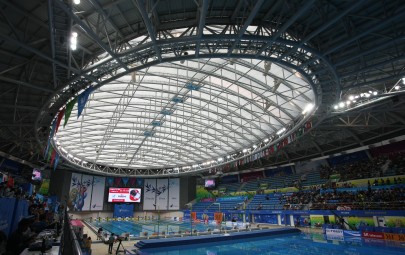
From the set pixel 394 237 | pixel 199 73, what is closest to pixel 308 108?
pixel 199 73

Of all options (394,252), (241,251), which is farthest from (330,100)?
(241,251)

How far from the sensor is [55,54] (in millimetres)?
14812

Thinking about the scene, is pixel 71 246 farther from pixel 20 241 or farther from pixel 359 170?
pixel 359 170

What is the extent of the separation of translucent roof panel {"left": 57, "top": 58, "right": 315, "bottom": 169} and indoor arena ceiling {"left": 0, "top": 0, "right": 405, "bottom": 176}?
151 mm

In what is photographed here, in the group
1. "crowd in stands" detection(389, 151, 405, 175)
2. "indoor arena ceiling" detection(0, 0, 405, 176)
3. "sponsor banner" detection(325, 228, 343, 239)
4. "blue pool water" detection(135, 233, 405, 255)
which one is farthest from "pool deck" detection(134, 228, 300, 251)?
"crowd in stands" detection(389, 151, 405, 175)

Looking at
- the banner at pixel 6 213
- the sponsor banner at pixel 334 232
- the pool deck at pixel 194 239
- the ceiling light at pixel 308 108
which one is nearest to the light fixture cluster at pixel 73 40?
the banner at pixel 6 213

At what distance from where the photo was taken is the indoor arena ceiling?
13.4 meters

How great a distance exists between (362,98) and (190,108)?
18042mm

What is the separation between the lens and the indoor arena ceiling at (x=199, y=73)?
13.4 m

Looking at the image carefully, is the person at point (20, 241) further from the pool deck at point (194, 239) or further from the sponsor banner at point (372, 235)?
the sponsor banner at point (372, 235)

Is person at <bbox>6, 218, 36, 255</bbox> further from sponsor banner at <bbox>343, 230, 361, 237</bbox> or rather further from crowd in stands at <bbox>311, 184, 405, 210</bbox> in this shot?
crowd in stands at <bbox>311, 184, 405, 210</bbox>

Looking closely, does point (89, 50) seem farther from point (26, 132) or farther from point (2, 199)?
point (26, 132)

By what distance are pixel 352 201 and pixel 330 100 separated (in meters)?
16.1

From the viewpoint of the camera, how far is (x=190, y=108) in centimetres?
3053
